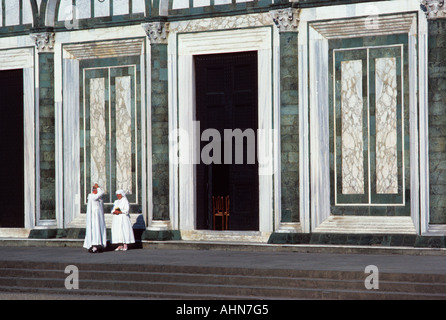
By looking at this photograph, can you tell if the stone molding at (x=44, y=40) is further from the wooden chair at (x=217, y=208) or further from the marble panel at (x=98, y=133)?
the wooden chair at (x=217, y=208)

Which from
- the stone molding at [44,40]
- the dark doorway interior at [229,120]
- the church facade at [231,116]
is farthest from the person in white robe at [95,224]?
the stone molding at [44,40]

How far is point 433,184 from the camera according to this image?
19.7m

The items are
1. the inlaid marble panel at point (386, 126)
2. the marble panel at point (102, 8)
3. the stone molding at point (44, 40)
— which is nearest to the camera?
the inlaid marble panel at point (386, 126)

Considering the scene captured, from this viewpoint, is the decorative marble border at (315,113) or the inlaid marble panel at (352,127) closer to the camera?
the inlaid marble panel at (352,127)

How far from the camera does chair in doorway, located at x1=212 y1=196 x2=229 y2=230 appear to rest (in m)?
22.7

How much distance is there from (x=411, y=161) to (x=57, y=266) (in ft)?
24.5

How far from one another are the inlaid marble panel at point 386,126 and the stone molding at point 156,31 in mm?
5139

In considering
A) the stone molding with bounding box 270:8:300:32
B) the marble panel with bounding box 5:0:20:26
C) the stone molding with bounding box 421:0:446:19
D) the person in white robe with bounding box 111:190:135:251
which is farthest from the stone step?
the marble panel with bounding box 5:0:20:26

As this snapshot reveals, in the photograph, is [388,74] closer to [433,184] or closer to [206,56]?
[433,184]

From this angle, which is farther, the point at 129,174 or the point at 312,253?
the point at 129,174

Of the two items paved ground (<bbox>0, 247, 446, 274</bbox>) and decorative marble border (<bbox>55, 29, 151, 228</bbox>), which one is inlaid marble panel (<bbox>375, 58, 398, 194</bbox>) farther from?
decorative marble border (<bbox>55, 29, 151, 228</bbox>)

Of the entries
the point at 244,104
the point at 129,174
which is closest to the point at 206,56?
the point at 244,104

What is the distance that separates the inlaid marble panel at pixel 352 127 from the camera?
20656mm

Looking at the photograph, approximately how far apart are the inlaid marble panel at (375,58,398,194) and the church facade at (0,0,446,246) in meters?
0.03
